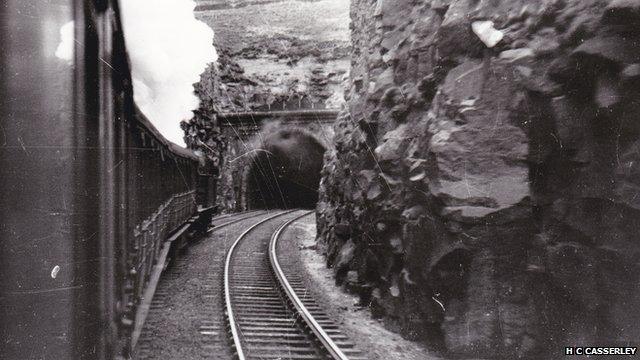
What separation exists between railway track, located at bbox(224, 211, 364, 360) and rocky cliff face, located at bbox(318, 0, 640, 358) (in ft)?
3.73

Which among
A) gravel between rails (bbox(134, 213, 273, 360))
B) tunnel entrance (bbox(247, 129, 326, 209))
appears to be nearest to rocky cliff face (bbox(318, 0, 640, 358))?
gravel between rails (bbox(134, 213, 273, 360))

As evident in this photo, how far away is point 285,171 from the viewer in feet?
94.1

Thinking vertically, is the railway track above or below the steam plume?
below

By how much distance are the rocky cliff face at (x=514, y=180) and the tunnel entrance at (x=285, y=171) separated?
64.5 feet

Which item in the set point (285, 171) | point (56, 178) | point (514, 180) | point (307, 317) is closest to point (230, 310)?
point (307, 317)

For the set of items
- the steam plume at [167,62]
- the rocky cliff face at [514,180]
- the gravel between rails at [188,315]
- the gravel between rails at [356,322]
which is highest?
the steam plume at [167,62]

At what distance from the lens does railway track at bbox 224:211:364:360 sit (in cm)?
521

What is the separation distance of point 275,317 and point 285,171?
2236cm

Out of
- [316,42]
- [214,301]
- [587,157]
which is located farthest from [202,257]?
[316,42]

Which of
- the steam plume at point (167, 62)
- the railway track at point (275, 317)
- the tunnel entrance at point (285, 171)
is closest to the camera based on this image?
the railway track at point (275, 317)

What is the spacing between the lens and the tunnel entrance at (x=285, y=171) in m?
26.2

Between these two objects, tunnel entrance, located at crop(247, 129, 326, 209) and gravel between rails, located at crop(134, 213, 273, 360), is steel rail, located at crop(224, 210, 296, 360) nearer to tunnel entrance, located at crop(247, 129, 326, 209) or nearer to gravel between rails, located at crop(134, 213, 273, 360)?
gravel between rails, located at crop(134, 213, 273, 360)

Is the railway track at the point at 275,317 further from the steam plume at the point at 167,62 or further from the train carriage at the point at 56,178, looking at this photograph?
the steam plume at the point at 167,62

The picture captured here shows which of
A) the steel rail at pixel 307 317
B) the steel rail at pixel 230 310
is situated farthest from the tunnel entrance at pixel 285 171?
the steel rail at pixel 307 317
